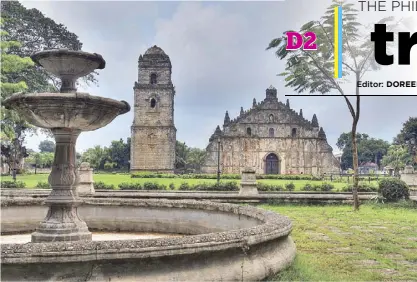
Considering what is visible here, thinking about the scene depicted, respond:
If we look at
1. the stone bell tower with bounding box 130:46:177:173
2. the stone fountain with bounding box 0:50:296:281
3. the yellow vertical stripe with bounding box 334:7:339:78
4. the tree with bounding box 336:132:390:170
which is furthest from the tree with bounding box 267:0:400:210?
the tree with bounding box 336:132:390:170

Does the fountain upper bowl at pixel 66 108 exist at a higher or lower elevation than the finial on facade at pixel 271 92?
lower

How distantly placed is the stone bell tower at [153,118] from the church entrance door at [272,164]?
34.8 ft

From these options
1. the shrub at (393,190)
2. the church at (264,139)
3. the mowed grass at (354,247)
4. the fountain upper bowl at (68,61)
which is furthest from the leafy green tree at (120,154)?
the fountain upper bowl at (68,61)

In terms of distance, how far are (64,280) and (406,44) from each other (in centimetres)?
816

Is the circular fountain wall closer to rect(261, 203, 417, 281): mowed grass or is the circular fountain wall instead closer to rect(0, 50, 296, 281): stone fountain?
rect(0, 50, 296, 281): stone fountain

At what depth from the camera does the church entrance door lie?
161ft

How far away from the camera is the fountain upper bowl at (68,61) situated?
5375 millimetres

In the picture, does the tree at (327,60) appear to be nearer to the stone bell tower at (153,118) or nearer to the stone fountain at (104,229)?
the stone fountain at (104,229)

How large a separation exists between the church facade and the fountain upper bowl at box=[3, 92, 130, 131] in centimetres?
4278

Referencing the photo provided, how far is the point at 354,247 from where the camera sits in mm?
6312

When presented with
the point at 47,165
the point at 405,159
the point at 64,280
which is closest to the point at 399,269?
the point at 64,280

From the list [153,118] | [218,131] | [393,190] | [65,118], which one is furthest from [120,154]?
[65,118]

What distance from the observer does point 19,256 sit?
10.3 feet

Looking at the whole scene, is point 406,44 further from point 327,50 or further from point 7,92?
point 7,92
